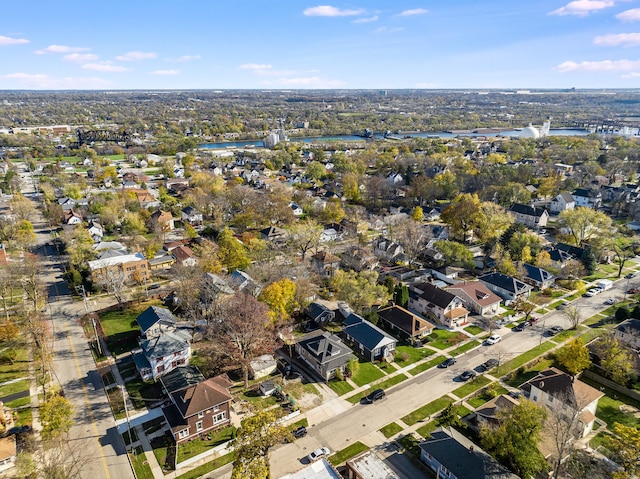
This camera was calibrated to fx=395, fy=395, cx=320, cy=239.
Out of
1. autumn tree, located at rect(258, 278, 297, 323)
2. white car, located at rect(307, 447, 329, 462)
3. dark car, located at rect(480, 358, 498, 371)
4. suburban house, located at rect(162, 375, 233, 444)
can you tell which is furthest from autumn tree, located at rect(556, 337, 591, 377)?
suburban house, located at rect(162, 375, 233, 444)

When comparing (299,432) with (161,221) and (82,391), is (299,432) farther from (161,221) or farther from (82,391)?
(161,221)

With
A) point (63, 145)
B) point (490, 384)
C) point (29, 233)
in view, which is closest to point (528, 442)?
point (490, 384)

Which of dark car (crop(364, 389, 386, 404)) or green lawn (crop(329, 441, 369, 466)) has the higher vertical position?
dark car (crop(364, 389, 386, 404))

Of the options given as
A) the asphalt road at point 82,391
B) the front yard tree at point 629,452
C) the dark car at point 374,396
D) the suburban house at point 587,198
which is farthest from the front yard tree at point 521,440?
the suburban house at point 587,198

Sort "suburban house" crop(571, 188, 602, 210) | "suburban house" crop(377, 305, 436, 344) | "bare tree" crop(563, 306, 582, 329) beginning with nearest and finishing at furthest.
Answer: "suburban house" crop(377, 305, 436, 344) < "bare tree" crop(563, 306, 582, 329) < "suburban house" crop(571, 188, 602, 210)

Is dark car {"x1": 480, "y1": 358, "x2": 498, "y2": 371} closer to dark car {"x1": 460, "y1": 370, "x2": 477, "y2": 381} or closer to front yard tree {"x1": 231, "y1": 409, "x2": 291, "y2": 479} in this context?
dark car {"x1": 460, "y1": 370, "x2": 477, "y2": 381}

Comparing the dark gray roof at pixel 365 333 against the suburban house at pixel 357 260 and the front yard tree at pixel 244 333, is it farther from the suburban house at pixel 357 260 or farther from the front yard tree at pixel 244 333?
the suburban house at pixel 357 260

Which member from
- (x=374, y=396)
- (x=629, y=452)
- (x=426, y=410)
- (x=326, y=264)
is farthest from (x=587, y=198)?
(x=374, y=396)
